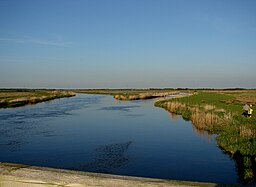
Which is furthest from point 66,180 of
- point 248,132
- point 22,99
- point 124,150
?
point 22,99

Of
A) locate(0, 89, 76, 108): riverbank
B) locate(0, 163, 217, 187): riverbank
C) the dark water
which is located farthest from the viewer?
locate(0, 89, 76, 108): riverbank

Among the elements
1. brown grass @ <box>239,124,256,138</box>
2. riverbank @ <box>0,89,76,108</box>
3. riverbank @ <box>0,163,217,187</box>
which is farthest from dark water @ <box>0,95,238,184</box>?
riverbank @ <box>0,89,76,108</box>

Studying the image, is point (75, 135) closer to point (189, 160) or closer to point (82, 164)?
point (82, 164)

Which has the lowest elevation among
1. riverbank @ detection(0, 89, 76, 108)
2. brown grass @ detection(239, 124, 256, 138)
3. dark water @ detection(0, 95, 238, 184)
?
dark water @ detection(0, 95, 238, 184)

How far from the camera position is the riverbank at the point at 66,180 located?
2453 mm

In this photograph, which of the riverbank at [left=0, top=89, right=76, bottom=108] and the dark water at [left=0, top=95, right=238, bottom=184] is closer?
the dark water at [left=0, top=95, right=238, bottom=184]

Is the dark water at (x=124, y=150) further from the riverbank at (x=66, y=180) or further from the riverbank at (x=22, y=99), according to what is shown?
the riverbank at (x=22, y=99)

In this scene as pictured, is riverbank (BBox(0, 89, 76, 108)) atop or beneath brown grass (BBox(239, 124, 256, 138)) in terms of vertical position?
beneath

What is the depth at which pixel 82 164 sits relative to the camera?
12992 millimetres

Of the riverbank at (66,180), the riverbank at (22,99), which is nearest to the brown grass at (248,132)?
the riverbank at (66,180)

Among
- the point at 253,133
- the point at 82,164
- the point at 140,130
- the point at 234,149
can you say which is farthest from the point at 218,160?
the point at 140,130

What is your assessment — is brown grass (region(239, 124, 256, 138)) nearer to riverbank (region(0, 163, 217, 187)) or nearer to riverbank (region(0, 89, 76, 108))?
riverbank (region(0, 163, 217, 187))

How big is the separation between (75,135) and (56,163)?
7.33 m

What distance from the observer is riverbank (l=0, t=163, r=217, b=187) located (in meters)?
2.45
